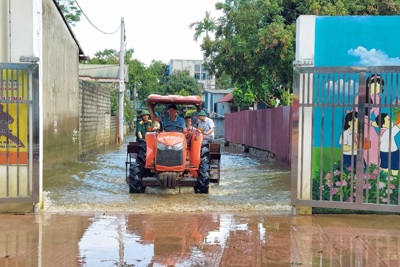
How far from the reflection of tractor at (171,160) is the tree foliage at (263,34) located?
913 centimetres

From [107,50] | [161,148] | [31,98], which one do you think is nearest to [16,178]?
[31,98]

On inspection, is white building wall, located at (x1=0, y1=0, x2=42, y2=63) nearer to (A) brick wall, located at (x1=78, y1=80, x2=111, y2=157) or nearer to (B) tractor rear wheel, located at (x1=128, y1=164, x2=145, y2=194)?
(B) tractor rear wheel, located at (x1=128, y1=164, x2=145, y2=194)

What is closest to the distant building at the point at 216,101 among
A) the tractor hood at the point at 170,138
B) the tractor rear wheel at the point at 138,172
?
the tractor rear wheel at the point at 138,172

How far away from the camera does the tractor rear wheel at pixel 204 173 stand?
1224 cm

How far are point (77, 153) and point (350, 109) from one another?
15.0 meters

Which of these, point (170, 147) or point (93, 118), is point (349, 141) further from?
point (93, 118)

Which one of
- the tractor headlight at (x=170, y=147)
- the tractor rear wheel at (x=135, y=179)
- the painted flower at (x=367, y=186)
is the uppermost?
the tractor headlight at (x=170, y=147)

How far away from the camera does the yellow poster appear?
9.51m

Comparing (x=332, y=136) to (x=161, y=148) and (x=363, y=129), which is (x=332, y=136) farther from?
(x=161, y=148)

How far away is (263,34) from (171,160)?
1088 cm

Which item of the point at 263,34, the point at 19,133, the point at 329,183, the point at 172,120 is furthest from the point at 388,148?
the point at 263,34

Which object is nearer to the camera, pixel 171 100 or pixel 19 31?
pixel 19 31

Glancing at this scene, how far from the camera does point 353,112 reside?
29.9 feet

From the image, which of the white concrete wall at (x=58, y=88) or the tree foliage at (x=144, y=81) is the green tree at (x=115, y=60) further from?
the white concrete wall at (x=58, y=88)
